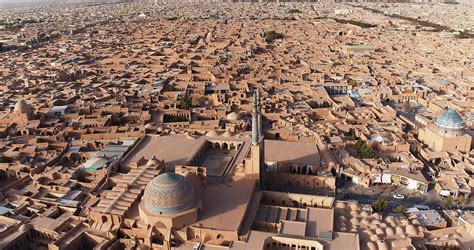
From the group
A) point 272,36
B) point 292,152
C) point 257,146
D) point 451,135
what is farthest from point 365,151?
point 272,36

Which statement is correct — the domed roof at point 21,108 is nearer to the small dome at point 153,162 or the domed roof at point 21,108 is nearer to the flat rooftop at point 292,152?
the small dome at point 153,162

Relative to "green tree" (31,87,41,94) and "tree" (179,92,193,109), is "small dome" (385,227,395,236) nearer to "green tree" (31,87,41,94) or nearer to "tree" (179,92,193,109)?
"tree" (179,92,193,109)

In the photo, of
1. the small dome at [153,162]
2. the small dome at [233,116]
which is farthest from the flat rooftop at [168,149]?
the small dome at [233,116]

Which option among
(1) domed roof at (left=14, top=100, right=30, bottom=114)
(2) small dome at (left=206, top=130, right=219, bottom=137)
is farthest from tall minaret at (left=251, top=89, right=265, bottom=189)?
(1) domed roof at (left=14, top=100, right=30, bottom=114)

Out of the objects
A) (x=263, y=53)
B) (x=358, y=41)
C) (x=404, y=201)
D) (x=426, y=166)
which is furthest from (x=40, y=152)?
(x=358, y=41)

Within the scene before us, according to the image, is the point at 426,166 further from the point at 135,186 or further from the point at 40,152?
the point at 40,152
